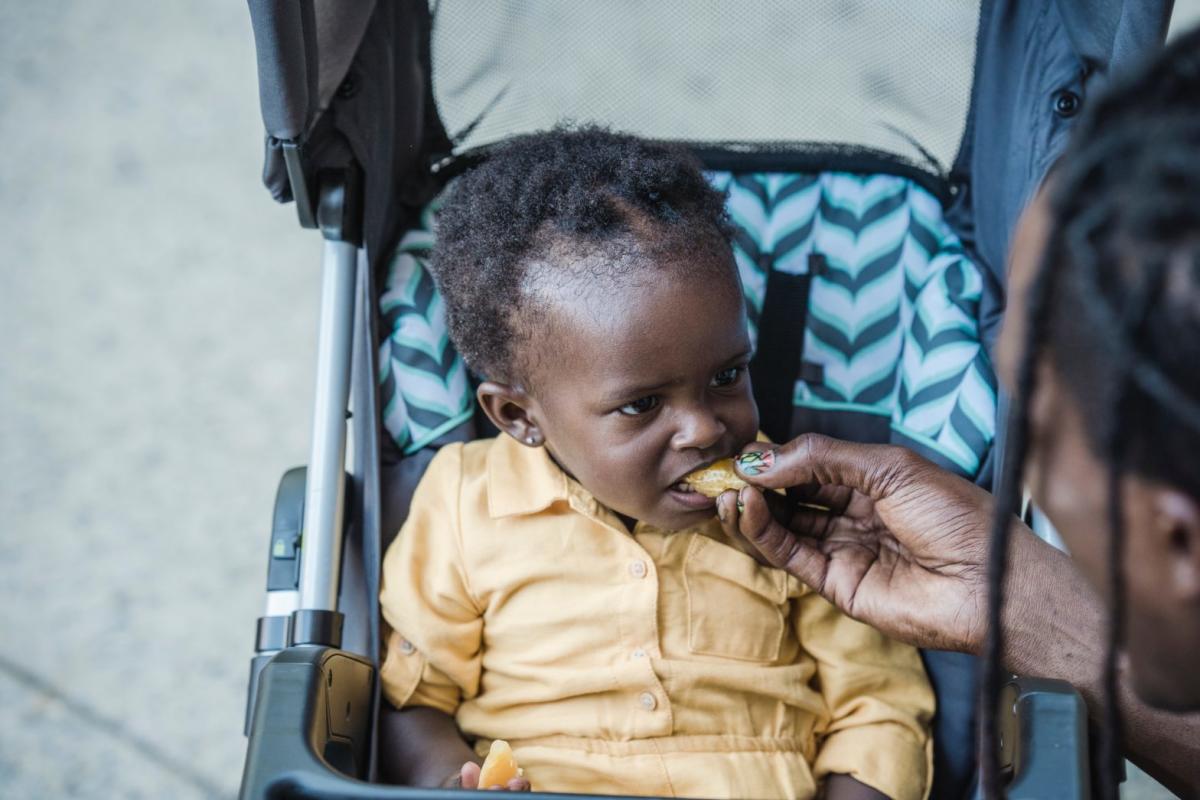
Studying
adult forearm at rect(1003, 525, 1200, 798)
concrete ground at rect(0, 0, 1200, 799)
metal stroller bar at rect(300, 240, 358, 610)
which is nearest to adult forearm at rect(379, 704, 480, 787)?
metal stroller bar at rect(300, 240, 358, 610)

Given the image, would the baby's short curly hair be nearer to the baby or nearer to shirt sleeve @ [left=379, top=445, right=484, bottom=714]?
the baby

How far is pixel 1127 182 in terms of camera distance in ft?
2.32

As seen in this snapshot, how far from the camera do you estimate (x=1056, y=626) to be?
1301 mm

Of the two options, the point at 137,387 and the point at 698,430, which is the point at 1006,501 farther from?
the point at 137,387

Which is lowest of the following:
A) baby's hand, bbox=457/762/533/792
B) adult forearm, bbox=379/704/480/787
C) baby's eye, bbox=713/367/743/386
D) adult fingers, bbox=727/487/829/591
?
adult forearm, bbox=379/704/480/787

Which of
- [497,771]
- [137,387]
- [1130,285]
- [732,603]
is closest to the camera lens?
[1130,285]

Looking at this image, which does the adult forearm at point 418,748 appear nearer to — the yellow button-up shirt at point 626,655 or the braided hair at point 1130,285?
the yellow button-up shirt at point 626,655

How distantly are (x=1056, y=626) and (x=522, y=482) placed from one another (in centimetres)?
64

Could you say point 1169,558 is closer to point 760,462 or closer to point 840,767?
point 760,462

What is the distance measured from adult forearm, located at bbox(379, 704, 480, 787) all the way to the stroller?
0.06 metres

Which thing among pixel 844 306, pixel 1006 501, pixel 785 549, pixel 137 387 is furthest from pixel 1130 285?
pixel 137 387

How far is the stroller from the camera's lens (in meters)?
1.49

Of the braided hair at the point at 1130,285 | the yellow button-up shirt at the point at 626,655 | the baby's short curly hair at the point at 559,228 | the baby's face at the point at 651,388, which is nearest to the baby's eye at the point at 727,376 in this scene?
the baby's face at the point at 651,388

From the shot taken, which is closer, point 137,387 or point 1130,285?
point 1130,285
